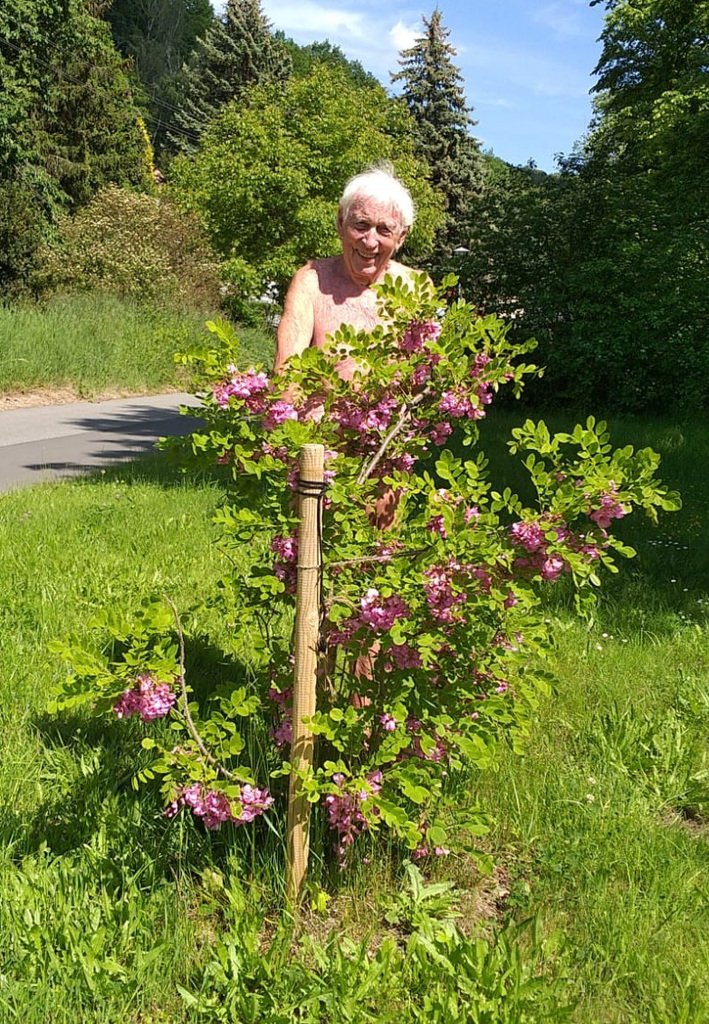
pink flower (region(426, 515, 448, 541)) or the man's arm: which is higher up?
the man's arm

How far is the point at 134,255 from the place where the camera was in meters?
20.9

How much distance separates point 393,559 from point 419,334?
68cm

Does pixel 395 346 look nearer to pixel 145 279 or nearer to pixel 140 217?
pixel 145 279

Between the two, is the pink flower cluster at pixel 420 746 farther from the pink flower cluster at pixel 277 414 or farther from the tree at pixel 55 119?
the tree at pixel 55 119

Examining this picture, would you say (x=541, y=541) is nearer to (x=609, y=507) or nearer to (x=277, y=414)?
(x=609, y=507)

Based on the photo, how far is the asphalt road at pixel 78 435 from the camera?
897 cm

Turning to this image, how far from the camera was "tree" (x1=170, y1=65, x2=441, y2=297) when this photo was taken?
19.2 m

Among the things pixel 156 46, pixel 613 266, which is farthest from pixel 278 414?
pixel 156 46

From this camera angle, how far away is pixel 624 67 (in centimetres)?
2550

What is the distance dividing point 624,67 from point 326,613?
1099 inches

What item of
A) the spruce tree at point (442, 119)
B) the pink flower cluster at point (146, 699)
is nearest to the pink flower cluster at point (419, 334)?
the pink flower cluster at point (146, 699)

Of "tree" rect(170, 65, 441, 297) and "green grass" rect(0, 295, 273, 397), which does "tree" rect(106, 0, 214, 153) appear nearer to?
"tree" rect(170, 65, 441, 297)

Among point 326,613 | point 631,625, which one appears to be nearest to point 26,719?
point 326,613

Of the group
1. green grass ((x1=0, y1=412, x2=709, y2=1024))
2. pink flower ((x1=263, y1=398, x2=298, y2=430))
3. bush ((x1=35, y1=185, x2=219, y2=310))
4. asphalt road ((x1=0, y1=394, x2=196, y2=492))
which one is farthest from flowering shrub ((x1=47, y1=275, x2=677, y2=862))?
bush ((x1=35, y1=185, x2=219, y2=310))
